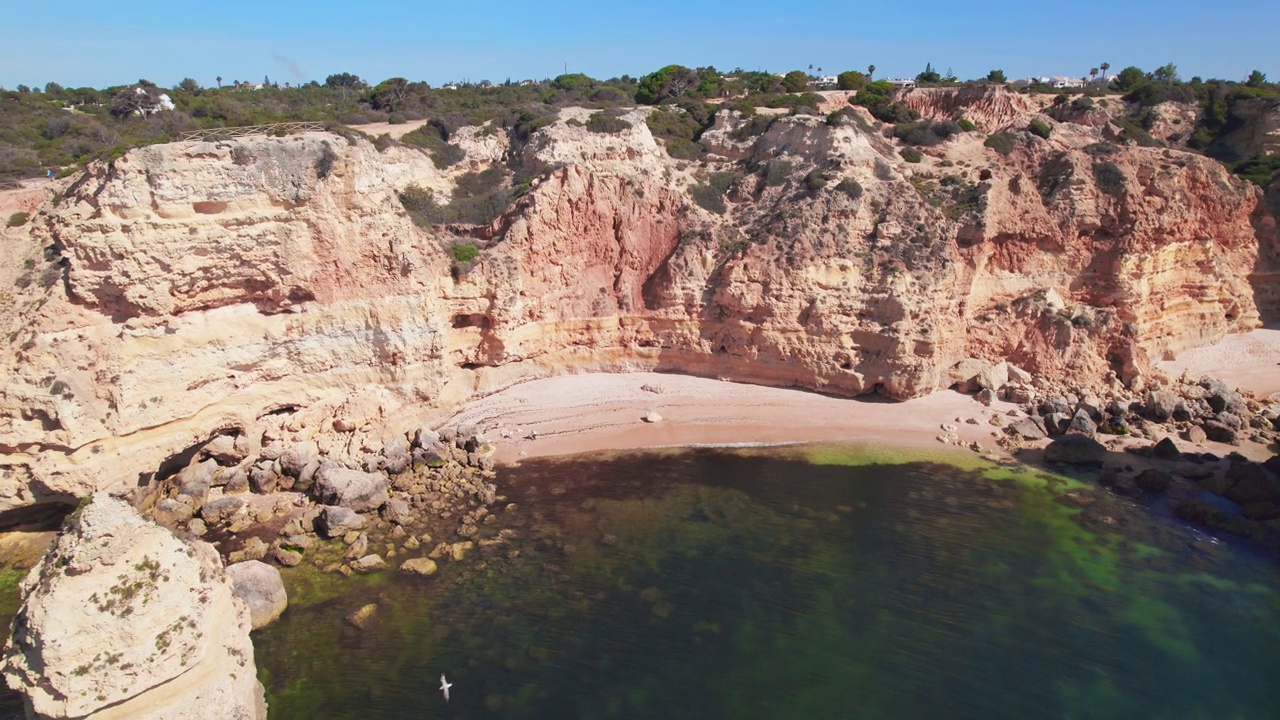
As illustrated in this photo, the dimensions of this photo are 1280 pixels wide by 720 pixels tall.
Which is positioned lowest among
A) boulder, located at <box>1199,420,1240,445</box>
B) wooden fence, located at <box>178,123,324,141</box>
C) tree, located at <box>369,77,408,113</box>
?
boulder, located at <box>1199,420,1240,445</box>

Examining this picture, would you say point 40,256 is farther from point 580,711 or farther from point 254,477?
point 580,711

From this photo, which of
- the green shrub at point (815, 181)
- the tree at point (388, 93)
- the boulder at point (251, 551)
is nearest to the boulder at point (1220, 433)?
the green shrub at point (815, 181)

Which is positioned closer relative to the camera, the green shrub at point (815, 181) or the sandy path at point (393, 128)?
the green shrub at point (815, 181)

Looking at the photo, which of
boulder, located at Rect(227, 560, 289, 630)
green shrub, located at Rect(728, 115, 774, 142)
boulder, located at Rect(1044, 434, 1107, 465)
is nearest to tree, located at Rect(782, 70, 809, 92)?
green shrub, located at Rect(728, 115, 774, 142)

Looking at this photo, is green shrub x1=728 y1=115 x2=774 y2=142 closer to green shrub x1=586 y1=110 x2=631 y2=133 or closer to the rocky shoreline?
green shrub x1=586 y1=110 x2=631 y2=133

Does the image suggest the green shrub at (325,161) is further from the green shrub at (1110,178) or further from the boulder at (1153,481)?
the green shrub at (1110,178)

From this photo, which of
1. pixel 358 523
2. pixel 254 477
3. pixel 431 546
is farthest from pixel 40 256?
pixel 431 546
